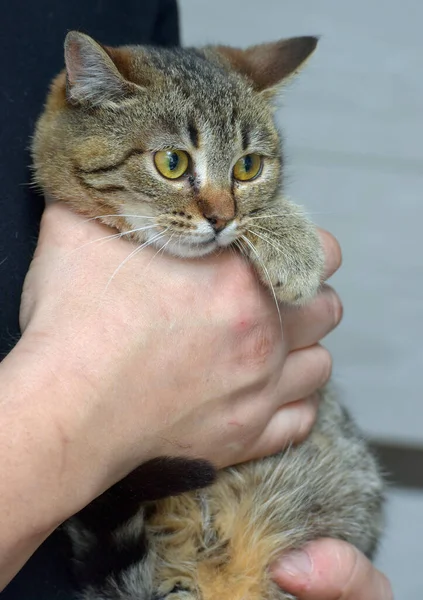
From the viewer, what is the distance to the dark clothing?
80 cm

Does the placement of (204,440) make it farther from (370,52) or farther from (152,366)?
(370,52)

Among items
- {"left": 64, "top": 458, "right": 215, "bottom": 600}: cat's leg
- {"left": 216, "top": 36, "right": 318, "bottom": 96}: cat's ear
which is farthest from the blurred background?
{"left": 64, "top": 458, "right": 215, "bottom": 600}: cat's leg

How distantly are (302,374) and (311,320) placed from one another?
8cm

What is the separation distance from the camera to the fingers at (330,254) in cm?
98

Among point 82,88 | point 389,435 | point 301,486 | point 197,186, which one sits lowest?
point 389,435

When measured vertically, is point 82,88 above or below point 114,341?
above

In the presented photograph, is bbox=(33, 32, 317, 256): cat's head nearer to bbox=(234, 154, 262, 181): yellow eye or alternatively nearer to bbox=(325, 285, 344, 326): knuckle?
bbox=(234, 154, 262, 181): yellow eye

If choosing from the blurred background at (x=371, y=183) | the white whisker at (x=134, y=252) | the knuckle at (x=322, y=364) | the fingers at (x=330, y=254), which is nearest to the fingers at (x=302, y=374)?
the knuckle at (x=322, y=364)

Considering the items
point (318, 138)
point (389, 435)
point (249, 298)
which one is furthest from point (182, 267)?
point (389, 435)

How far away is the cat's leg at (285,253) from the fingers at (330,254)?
0.08ft

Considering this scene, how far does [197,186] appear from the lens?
87 centimetres

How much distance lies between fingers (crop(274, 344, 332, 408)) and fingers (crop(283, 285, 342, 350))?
0.05 ft

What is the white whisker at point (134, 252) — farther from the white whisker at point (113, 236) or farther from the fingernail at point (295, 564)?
the fingernail at point (295, 564)

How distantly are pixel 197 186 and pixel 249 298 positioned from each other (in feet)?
0.53
